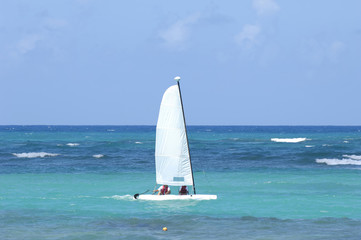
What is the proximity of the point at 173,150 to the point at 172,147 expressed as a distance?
189 mm

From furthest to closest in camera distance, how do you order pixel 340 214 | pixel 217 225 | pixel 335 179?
pixel 335 179
pixel 340 214
pixel 217 225

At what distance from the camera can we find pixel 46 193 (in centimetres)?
3738

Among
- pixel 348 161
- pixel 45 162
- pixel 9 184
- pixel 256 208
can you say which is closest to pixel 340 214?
pixel 256 208

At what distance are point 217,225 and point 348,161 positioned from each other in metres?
41.4

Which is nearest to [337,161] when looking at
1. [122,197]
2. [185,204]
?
[122,197]

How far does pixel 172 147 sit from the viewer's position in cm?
3288

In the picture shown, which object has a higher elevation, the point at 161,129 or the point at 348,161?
the point at 161,129

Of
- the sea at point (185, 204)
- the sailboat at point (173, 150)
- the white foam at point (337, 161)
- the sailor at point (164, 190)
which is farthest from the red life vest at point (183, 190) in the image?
the white foam at point (337, 161)

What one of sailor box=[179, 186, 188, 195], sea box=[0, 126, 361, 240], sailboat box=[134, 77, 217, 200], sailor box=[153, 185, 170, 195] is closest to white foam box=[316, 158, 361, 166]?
sea box=[0, 126, 361, 240]

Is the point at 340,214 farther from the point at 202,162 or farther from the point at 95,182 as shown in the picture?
the point at 202,162

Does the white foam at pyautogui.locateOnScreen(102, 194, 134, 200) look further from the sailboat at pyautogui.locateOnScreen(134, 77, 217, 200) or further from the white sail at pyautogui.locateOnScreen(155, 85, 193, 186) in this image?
the white sail at pyautogui.locateOnScreen(155, 85, 193, 186)

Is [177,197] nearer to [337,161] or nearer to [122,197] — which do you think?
[122,197]

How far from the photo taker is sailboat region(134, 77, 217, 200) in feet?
106

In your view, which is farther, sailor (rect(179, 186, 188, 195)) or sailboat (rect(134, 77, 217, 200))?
sailor (rect(179, 186, 188, 195))
